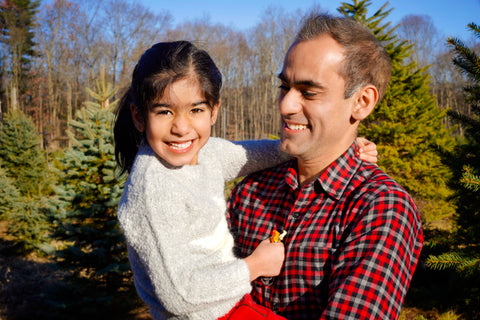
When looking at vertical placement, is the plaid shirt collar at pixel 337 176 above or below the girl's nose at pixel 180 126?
below

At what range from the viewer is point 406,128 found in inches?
303

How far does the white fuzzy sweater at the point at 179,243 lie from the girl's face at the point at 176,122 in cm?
8

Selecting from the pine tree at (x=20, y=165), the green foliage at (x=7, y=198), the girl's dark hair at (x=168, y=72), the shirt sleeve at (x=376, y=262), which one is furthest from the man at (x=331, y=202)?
the pine tree at (x=20, y=165)

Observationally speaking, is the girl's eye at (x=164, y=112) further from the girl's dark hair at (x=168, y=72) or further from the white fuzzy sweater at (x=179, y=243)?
the white fuzzy sweater at (x=179, y=243)

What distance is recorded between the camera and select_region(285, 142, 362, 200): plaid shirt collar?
1775 mm

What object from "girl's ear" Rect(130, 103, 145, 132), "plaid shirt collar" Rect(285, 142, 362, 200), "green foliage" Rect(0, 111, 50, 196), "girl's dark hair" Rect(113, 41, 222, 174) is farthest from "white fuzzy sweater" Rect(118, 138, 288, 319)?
"green foliage" Rect(0, 111, 50, 196)

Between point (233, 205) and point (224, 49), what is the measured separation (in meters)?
36.8

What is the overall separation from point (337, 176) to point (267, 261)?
0.53m

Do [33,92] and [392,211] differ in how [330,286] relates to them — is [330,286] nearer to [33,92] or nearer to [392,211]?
[392,211]

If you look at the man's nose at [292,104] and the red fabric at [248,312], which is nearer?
the red fabric at [248,312]

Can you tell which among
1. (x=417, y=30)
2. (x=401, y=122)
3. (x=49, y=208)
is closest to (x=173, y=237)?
(x=49, y=208)

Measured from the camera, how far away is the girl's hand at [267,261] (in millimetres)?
1717

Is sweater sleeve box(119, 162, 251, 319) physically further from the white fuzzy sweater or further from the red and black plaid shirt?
the red and black plaid shirt

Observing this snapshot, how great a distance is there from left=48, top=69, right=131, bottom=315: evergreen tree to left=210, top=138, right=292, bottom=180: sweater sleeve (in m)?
3.09
